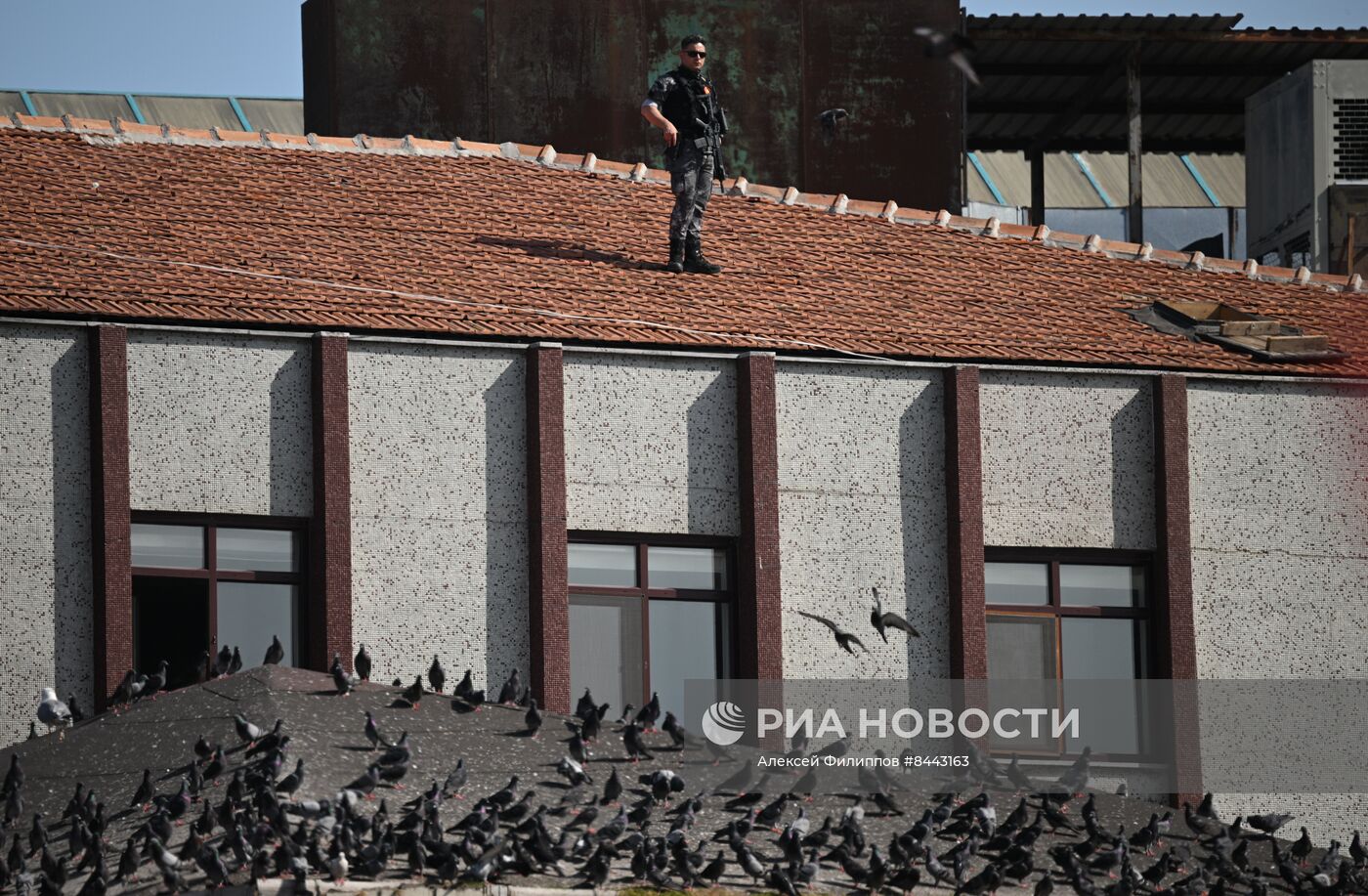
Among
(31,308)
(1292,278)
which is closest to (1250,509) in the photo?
(1292,278)

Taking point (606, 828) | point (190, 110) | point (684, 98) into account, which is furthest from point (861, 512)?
point (190, 110)

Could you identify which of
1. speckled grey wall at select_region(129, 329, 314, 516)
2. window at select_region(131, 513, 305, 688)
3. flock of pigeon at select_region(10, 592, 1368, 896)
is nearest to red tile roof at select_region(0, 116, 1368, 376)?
speckled grey wall at select_region(129, 329, 314, 516)

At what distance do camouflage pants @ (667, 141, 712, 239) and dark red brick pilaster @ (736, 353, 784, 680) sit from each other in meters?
2.52

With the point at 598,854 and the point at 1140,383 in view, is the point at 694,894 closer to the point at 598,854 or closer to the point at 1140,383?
the point at 598,854

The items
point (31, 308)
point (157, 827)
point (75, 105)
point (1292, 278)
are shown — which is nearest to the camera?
point (157, 827)

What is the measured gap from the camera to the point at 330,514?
21.5 m

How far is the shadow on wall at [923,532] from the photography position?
22875mm

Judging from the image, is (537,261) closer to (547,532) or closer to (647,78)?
(547,532)

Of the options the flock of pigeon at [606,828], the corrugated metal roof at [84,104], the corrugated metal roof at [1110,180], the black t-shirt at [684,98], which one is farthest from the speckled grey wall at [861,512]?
the corrugated metal roof at [84,104]

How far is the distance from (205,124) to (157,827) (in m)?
32.5

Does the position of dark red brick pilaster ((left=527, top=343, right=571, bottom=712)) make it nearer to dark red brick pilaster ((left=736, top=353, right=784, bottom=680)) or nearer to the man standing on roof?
dark red brick pilaster ((left=736, top=353, right=784, bottom=680))

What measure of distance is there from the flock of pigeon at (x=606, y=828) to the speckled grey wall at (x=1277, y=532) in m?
2.63

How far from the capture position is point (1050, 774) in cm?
2292

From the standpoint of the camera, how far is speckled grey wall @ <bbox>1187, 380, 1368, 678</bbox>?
77.2ft
